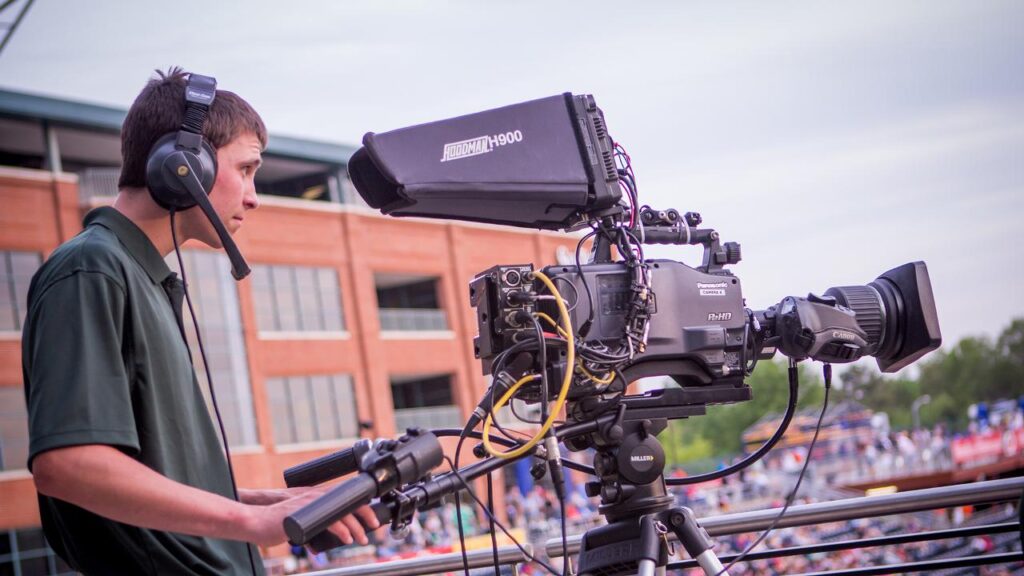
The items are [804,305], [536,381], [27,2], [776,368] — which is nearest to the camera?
[536,381]

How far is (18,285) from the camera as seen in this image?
949 inches

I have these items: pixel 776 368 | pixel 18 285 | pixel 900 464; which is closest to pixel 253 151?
pixel 18 285

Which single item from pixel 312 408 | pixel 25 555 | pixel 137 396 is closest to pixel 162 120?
pixel 137 396

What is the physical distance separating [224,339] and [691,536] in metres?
26.8

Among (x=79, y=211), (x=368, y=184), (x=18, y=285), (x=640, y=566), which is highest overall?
(x=79, y=211)

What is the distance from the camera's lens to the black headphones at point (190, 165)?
75.6 inches

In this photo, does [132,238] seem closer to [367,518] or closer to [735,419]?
[367,518]

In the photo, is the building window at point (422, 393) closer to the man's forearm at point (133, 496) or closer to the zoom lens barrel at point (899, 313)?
the zoom lens barrel at point (899, 313)

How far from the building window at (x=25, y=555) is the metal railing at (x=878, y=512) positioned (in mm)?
23711

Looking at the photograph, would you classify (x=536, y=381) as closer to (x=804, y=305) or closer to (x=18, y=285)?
(x=804, y=305)

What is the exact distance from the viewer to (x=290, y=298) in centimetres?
3019

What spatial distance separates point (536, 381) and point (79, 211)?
2592 centimetres

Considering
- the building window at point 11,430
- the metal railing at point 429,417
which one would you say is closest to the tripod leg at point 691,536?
the building window at point 11,430

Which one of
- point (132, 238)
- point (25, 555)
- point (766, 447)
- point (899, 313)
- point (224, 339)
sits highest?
point (224, 339)
